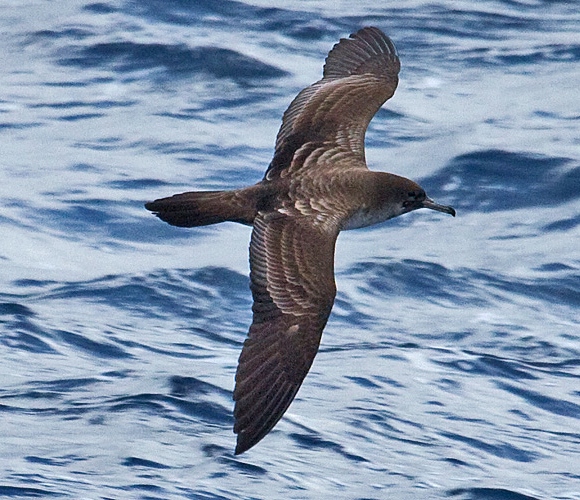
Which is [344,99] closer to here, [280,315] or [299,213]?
[299,213]

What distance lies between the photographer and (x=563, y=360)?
332 inches

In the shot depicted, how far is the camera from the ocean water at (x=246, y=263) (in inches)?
275

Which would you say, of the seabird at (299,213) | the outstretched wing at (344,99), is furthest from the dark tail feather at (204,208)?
the outstretched wing at (344,99)

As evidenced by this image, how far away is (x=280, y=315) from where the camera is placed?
6387 millimetres

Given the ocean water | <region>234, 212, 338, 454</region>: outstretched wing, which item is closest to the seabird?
<region>234, 212, 338, 454</region>: outstretched wing

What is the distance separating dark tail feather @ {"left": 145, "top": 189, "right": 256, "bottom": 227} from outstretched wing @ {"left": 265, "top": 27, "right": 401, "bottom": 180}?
467 millimetres

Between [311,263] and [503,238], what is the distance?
3748 mm

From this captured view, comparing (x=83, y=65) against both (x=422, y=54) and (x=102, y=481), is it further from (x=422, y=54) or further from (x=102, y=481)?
(x=102, y=481)

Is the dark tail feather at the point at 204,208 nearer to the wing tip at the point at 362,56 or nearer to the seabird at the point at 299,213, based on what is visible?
the seabird at the point at 299,213

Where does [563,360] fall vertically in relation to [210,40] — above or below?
below

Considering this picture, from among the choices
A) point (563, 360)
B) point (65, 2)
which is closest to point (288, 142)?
point (563, 360)

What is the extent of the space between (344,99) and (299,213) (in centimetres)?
144

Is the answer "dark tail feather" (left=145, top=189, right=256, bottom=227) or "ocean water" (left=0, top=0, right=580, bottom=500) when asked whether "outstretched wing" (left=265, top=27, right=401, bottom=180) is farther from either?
"ocean water" (left=0, top=0, right=580, bottom=500)

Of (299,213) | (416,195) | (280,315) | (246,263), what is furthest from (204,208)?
(246,263)
